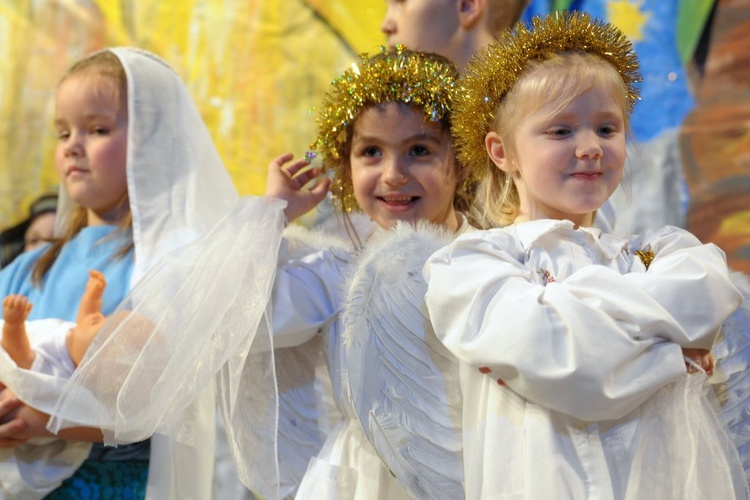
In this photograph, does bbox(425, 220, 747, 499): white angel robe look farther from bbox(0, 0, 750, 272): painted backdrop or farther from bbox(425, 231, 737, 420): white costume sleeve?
bbox(0, 0, 750, 272): painted backdrop

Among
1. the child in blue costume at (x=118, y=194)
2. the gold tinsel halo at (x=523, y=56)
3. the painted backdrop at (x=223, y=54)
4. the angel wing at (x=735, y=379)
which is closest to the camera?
the angel wing at (x=735, y=379)

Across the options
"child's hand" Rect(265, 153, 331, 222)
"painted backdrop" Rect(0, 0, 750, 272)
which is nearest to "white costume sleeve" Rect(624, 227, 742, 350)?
"child's hand" Rect(265, 153, 331, 222)

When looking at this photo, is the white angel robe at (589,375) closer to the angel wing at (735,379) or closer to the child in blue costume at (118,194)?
the angel wing at (735,379)

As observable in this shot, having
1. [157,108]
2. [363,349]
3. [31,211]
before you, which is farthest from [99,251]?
[31,211]

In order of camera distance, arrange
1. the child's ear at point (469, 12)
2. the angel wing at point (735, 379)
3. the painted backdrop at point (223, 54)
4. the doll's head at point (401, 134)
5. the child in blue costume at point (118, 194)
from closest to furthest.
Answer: the angel wing at point (735, 379) < the doll's head at point (401, 134) < the child in blue costume at point (118, 194) < the child's ear at point (469, 12) < the painted backdrop at point (223, 54)

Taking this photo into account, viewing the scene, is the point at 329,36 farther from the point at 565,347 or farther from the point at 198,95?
the point at 565,347

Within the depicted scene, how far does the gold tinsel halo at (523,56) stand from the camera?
186 cm

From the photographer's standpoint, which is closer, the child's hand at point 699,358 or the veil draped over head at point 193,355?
the child's hand at point 699,358

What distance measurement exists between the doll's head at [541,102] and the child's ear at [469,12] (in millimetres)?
814

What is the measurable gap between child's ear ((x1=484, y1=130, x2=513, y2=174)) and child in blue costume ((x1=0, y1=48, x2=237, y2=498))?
80cm

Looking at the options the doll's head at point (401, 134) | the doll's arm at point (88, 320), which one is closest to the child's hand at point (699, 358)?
the doll's head at point (401, 134)

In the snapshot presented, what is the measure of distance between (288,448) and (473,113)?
78 cm

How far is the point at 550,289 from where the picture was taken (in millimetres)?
1624

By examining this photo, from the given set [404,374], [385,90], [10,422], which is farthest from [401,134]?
[10,422]
